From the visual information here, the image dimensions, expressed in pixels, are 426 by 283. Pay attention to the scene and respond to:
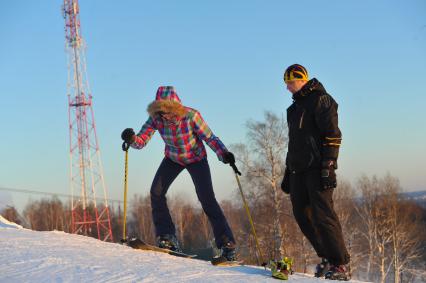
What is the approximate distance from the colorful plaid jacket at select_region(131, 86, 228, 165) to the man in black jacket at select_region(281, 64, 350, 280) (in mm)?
1155

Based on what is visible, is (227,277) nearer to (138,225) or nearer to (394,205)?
(394,205)

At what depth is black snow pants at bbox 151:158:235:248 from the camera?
16.7ft

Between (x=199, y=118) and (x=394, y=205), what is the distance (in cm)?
2624

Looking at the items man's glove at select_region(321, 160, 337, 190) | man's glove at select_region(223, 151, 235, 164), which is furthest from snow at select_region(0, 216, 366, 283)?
man's glove at select_region(223, 151, 235, 164)

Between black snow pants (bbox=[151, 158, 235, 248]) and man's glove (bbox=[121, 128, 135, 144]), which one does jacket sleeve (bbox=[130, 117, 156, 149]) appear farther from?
black snow pants (bbox=[151, 158, 235, 248])

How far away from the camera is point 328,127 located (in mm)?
3865

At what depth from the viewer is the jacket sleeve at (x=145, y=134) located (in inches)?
205

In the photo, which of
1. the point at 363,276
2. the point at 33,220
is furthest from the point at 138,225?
the point at 363,276

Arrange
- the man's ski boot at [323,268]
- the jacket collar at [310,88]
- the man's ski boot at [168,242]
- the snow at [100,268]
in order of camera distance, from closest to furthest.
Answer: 1. the snow at [100,268]
2. the man's ski boot at [323,268]
3. the jacket collar at [310,88]
4. the man's ski boot at [168,242]

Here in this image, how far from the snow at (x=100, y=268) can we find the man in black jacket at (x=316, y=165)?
1.62ft

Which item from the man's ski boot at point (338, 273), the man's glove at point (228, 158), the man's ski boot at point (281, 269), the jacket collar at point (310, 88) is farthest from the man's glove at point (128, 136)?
the man's ski boot at point (338, 273)

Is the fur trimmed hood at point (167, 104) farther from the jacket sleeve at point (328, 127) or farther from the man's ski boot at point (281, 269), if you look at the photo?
the man's ski boot at point (281, 269)

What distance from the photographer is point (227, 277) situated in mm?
3094

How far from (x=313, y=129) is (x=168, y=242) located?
2.38 meters
